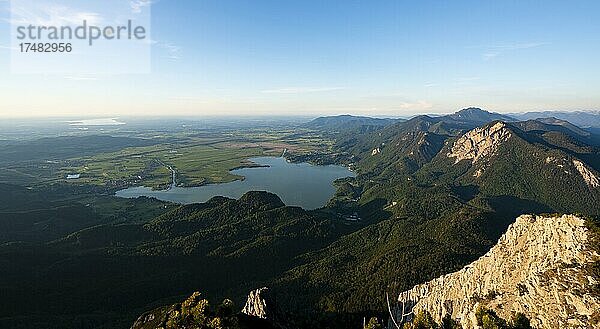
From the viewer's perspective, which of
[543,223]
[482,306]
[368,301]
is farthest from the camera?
[368,301]

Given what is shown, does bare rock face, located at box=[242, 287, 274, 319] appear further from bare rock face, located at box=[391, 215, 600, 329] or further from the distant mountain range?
bare rock face, located at box=[391, 215, 600, 329]

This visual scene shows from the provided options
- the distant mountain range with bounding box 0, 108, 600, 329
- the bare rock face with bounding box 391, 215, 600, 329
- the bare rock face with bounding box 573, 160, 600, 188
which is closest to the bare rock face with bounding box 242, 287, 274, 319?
the distant mountain range with bounding box 0, 108, 600, 329

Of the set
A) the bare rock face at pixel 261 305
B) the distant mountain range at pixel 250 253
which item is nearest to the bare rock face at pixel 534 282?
the distant mountain range at pixel 250 253

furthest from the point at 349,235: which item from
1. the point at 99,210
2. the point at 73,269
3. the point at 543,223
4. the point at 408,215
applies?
the point at 99,210

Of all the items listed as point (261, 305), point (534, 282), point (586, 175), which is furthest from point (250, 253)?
point (586, 175)

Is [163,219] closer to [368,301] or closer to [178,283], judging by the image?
[178,283]

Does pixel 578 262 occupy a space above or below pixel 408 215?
above

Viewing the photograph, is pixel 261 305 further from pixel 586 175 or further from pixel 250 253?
pixel 586 175
